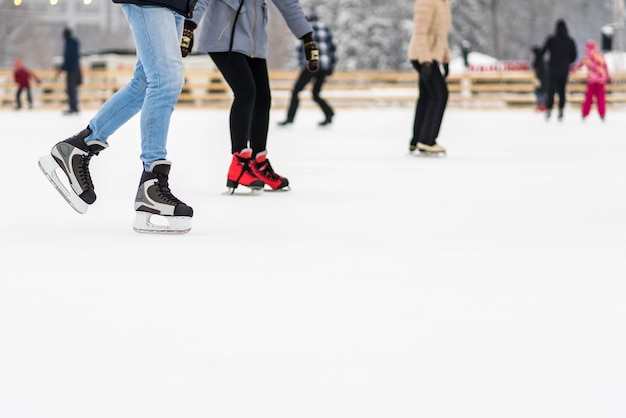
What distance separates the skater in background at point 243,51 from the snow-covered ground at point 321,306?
203 mm

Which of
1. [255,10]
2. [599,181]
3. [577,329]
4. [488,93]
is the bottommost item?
[488,93]

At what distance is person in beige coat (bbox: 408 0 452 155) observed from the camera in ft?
31.1

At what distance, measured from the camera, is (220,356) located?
254cm

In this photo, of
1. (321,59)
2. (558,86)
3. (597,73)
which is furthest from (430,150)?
(558,86)

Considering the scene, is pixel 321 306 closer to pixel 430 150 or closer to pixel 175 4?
pixel 175 4

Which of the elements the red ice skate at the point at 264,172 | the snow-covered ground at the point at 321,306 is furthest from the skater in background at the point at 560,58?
the red ice skate at the point at 264,172

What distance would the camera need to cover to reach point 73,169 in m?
4.86

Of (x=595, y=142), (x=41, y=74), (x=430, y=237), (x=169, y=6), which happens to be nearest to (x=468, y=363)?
(x=430, y=237)

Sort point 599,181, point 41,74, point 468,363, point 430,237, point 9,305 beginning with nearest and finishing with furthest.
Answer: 1. point 468,363
2. point 9,305
3. point 430,237
4. point 599,181
5. point 41,74

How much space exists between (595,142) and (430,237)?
8109 millimetres

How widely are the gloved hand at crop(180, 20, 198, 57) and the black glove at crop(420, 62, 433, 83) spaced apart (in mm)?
3868

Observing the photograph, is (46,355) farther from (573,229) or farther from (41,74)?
(41,74)

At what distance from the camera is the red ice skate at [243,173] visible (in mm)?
6426

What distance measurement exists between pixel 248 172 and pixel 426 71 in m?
3.45
